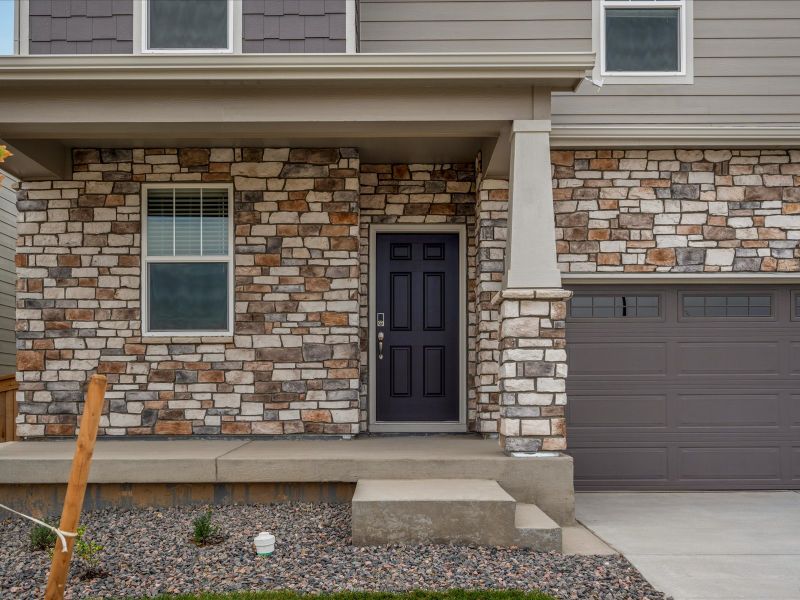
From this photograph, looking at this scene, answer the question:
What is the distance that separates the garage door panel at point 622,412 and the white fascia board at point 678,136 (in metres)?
2.36

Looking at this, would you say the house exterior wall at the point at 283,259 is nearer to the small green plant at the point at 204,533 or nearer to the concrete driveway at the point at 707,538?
the concrete driveway at the point at 707,538

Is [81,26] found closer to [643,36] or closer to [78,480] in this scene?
[78,480]

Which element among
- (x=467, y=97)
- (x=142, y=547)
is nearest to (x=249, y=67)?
(x=467, y=97)

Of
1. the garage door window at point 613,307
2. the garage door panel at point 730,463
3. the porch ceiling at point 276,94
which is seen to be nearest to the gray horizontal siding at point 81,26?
the porch ceiling at point 276,94

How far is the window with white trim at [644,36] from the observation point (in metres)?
7.37

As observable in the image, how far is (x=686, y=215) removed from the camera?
23.5 feet

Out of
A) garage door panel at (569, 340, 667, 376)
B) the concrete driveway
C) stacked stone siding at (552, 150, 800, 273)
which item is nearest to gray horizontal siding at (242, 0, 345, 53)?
stacked stone siding at (552, 150, 800, 273)

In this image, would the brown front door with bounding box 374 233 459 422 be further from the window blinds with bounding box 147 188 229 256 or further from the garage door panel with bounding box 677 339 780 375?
the garage door panel with bounding box 677 339 780 375

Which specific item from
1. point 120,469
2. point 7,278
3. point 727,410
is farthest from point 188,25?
point 727,410

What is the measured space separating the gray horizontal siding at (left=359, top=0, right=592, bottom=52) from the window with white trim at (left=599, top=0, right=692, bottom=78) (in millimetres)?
239

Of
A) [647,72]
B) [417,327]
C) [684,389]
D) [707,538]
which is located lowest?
[707,538]

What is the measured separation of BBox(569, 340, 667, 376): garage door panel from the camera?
7227mm

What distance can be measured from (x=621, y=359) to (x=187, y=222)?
427cm

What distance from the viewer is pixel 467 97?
5.91 m
